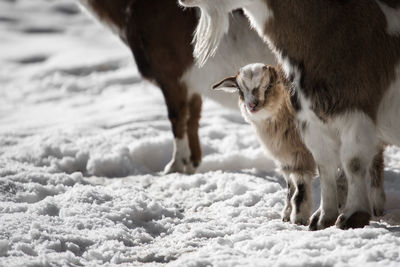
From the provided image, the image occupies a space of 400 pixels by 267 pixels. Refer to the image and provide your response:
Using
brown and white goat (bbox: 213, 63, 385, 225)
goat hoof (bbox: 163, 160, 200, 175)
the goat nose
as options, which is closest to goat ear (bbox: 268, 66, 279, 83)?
brown and white goat (bbox: 213, 63, 385, 225)

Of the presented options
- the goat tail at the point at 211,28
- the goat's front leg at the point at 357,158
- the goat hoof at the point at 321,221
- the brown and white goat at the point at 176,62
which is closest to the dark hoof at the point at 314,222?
the goat hoof at the point at 321,221

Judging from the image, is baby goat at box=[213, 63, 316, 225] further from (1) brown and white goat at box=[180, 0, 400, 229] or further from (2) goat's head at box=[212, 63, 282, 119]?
(1) brown and white goat at box=[180, 0, 400, 229]

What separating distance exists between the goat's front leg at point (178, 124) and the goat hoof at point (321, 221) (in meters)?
2.18

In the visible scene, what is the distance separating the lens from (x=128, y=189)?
4602 mm

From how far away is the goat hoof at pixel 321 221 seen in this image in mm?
3641

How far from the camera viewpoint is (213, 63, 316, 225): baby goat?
3971mm

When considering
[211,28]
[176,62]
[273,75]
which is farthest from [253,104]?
[176,62]

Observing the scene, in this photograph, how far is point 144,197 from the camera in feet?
14.3

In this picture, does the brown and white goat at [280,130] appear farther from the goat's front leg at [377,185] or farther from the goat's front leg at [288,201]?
the goat's front leg at [377,185]

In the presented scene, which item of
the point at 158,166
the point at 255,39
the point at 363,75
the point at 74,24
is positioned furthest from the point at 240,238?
the point at 74,24

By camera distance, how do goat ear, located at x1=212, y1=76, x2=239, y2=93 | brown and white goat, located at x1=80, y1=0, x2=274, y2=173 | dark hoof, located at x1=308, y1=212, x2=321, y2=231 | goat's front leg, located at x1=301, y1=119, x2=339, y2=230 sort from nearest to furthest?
goat's front leg, located at x1=301, y1=119, x2=339, y2=230 < dark hoof, located at x1=308, y1=212, x2=321, y2=231 < goat ear, located at x1=212, y1=76, x2=239, y2=93 < brown and white goat, located at x1=80, y1=0, x2=274, y2=173

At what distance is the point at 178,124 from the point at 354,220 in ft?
8.57

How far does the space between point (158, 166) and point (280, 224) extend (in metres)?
2.52

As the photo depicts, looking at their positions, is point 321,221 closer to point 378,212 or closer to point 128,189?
point 378,212
